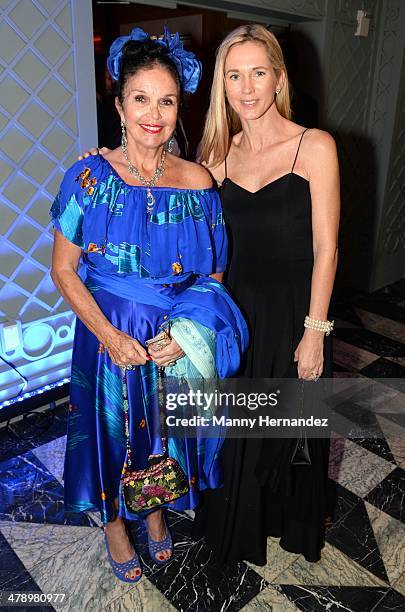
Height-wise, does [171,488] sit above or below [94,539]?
above

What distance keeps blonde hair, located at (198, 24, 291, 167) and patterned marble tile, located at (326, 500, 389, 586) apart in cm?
171

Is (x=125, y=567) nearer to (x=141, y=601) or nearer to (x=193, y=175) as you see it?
(x=141, y=601)

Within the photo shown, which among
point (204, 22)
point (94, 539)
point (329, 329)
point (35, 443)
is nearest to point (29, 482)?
point (35, 443)

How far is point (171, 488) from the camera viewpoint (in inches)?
68.8

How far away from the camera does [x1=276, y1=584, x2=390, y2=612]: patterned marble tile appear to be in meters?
1.95

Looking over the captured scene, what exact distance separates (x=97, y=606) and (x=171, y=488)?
2.02 ft

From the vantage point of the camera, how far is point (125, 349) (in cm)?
165

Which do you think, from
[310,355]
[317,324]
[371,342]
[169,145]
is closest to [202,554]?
[310,355]

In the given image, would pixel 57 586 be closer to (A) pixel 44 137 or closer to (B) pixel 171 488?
(B) pixel 171 488

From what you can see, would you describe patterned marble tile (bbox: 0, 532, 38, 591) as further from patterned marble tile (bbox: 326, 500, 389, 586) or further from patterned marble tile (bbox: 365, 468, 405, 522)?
patterned marble tile (bbox: 365, 468, 405, 522)

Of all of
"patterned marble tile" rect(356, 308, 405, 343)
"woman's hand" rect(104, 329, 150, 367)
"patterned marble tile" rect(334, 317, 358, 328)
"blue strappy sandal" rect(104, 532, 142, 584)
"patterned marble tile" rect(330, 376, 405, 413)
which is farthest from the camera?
"patterned marble tile" rect(334, 317, 358, 328)

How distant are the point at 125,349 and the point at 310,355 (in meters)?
0.65

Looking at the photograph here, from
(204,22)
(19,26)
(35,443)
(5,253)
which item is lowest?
(35,443)

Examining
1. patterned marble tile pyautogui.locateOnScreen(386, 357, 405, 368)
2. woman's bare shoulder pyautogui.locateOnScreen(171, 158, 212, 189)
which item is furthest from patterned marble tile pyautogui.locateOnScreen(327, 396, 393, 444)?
woman's bare shoulder pyautogui.locateOnScreen(171, 158, 212, 189)
